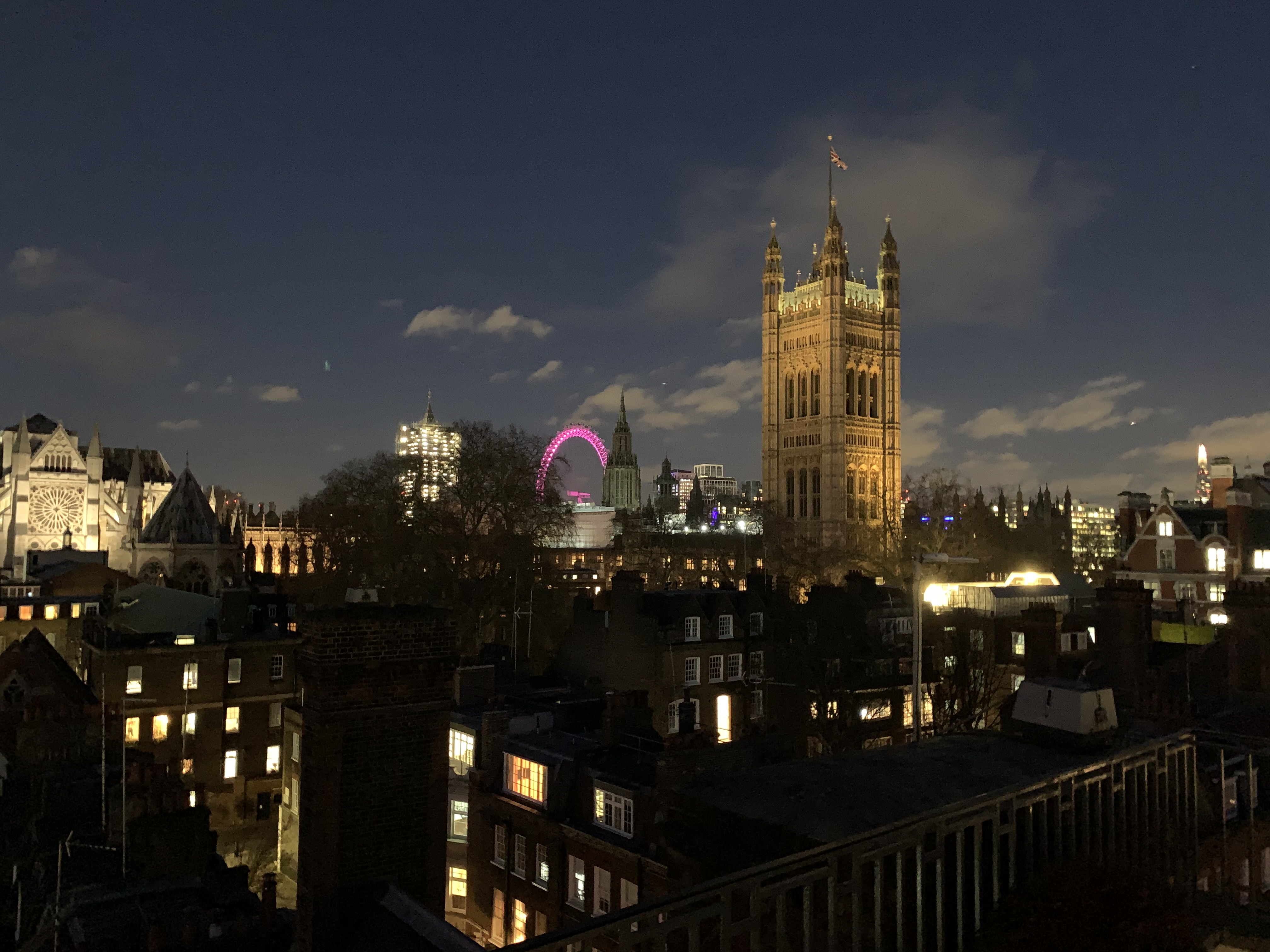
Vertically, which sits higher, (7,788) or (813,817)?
(813,817)

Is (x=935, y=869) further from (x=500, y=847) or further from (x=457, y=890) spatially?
(x=457, y=890)

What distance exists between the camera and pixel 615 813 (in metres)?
21.5

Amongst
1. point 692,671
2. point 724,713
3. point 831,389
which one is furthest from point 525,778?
point 831,389

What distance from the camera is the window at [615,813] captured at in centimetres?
2098

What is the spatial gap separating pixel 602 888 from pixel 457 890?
7.45 meters

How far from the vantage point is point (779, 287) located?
13875 centimetres

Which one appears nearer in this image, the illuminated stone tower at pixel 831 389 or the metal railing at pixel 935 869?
the metal railing at pixel 935 869

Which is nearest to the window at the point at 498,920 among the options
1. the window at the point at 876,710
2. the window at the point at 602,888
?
the window at the point at 602,888

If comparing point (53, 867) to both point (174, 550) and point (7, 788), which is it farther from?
Result: point (174, 550)

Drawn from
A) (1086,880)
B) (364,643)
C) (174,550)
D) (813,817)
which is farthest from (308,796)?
(174,550)

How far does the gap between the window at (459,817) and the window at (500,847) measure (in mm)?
2832

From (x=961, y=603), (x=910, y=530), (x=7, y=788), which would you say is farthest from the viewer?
(x=910, y=530)

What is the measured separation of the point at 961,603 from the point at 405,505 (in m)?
35.1

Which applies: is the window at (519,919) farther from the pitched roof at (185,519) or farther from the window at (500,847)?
the pitched roof at (185,519)
